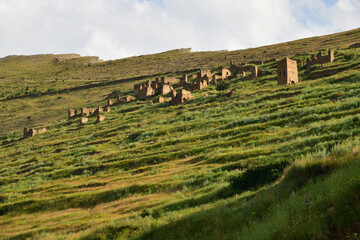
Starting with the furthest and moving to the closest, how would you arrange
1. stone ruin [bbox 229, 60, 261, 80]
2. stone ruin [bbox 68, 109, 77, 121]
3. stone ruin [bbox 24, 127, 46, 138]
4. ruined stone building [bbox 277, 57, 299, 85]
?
stone ruin [bbox 68, 109, 77, 121] → stone ruin [bbox 24, 127, 46, 138] → stone ruin [bbox 229, 60, 261, 80] → ruined stone building [bbox 277, 57, 299, 85]

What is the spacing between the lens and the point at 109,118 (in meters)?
75.2

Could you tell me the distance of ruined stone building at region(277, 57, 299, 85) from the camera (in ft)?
192

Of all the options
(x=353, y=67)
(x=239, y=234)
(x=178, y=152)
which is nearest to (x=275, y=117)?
(x=178, y=152)

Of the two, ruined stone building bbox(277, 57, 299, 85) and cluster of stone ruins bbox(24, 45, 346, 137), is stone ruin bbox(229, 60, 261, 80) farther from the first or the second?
ruined stone building bbox(277, 57, 299, 85)

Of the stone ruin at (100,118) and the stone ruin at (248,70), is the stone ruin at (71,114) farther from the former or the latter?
the stone ruin at (248,70)

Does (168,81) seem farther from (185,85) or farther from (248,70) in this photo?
(248,70)

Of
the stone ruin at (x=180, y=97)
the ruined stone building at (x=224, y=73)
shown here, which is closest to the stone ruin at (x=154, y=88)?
the ruined stone building at (x=224, y=73)

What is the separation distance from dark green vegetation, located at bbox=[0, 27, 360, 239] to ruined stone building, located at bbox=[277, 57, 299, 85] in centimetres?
488

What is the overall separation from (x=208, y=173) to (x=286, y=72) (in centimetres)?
4356

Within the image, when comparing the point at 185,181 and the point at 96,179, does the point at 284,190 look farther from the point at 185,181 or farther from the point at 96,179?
the point at 96,179

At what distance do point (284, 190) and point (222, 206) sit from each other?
8.65ft

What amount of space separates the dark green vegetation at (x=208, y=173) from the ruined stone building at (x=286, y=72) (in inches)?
192

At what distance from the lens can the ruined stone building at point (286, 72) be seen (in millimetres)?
58400

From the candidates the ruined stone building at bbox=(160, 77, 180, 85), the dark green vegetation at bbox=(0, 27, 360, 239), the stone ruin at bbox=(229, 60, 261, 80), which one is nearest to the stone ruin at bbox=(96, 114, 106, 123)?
the dark green vegetation at bbox=(0, 27, 360, 239)
